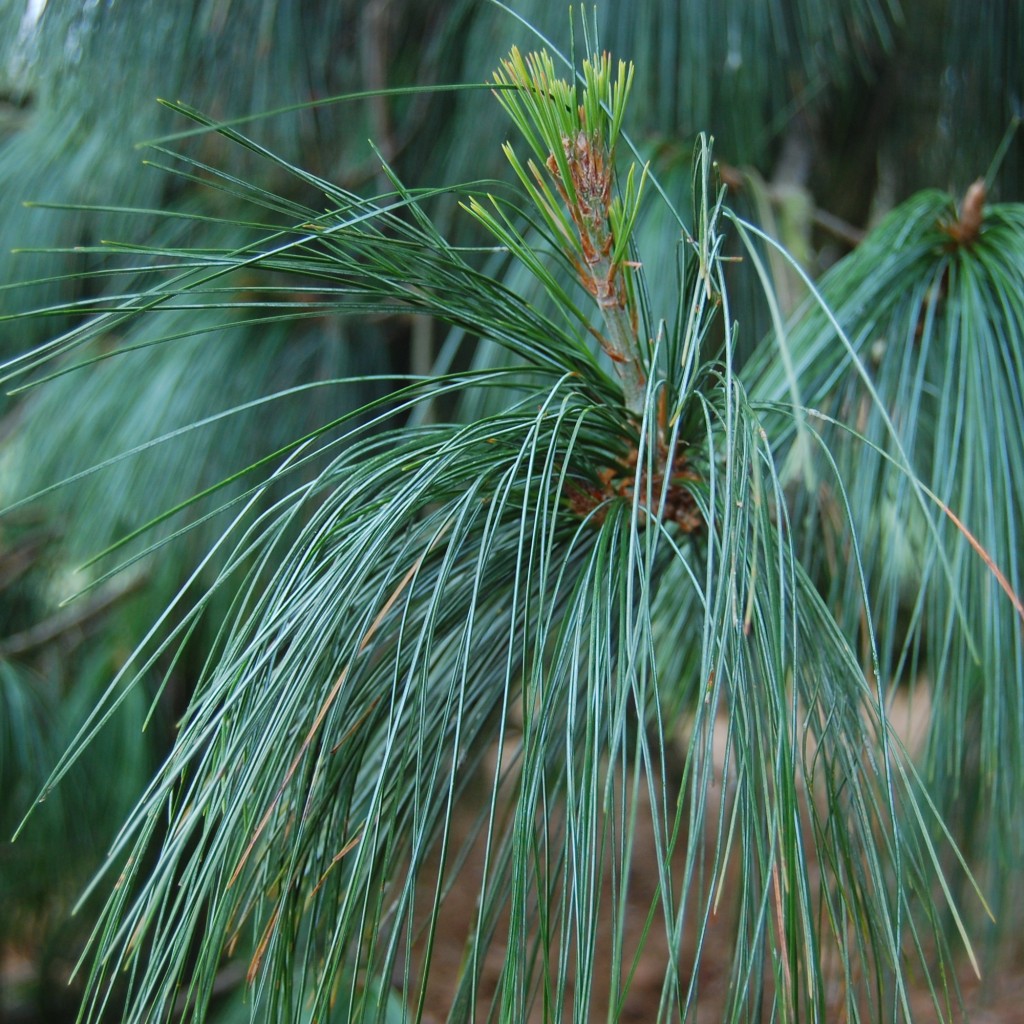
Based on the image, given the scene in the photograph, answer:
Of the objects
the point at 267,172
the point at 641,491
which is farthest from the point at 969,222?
the point at 267,172

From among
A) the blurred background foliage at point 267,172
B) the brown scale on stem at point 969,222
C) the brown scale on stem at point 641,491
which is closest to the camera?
the brown scale on stem at point 641,491

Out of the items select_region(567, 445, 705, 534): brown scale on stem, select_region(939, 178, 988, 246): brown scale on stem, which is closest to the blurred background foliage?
select_region(939, 178, 988, 246): brown scale on stem

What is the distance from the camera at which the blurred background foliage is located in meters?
0.67

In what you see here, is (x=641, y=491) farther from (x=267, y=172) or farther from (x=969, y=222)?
(x=267, y=172)

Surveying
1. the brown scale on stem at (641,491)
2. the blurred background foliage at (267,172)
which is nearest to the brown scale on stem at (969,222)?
the blurred background foliage at (267,172)

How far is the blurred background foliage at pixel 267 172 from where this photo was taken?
0.67 metres

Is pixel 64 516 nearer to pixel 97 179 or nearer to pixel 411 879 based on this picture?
pixel 97 179

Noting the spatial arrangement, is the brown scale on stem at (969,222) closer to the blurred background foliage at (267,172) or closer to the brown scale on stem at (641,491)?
the blurred background foliage at (267,172)

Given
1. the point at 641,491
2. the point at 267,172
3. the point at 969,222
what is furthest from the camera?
the point at 267,172

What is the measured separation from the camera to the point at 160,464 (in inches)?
29.5

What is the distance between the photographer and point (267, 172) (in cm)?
83

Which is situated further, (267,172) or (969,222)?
(267,172)

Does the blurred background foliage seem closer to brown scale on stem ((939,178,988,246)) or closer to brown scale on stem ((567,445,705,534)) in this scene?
brown scale on stem ((939,178,988,246))

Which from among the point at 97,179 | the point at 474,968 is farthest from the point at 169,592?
the point at 474,968
